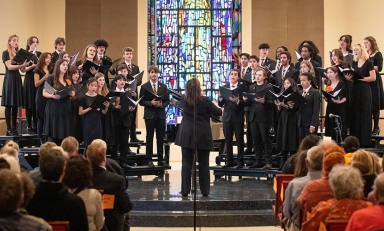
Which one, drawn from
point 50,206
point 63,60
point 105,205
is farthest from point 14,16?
point 50,206

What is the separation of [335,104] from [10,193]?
21.5ft

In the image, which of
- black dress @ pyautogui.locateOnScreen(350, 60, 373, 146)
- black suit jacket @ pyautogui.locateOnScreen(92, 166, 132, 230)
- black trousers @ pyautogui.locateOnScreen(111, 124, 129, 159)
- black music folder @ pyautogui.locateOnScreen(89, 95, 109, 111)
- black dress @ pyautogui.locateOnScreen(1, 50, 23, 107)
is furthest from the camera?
black dress @ pyautogui.locateOnScreen(1, 50, 23, 107)

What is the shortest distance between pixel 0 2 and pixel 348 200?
959 centimetres

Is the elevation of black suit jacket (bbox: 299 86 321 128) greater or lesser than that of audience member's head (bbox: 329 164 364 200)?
greater

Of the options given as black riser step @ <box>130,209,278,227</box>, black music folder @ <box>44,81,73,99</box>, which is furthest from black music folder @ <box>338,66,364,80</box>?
black music folder @ <box>44,81,73,99</box>

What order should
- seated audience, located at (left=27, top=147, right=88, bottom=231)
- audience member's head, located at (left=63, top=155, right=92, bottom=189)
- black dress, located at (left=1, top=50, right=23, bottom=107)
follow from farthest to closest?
black dress, located at (left=1, top=50, right=23, bottom=107)
audience member's head, located at (left=63, top=155, right=92, bottom=189)
seated audience, located at (left=27, top=147, right=88, bottom=231)

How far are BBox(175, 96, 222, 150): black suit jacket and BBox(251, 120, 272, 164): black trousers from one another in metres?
1.35

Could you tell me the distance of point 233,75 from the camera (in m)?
9.87

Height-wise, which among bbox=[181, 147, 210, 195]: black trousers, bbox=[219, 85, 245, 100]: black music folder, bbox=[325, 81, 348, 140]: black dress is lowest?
bbox=[181, 147, 210, 195]: black trousers

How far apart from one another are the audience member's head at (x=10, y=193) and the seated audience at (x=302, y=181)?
2446mm

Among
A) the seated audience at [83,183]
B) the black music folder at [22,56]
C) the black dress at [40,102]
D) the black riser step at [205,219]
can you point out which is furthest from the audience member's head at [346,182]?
the black music folder at [22,56]

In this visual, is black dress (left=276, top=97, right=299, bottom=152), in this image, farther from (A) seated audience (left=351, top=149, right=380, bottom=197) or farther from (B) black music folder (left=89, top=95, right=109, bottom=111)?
(A) seated audience (left=351, top=149, right=380, bottom=197)

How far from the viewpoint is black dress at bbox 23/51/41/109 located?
35.5ft

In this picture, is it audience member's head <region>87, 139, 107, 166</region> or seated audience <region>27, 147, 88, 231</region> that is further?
audience member's head <region>87, 139, 107, 166</region>
